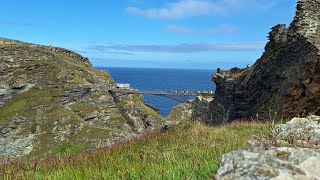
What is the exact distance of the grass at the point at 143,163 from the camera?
6.41 meters

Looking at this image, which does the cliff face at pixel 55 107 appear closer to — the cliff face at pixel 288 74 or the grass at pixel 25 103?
the grass at pixel 25 103

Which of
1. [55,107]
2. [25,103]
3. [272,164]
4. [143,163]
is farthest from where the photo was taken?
[25,103]

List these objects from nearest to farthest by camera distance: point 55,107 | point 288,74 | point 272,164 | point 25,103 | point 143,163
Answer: point 272,164, point 143,163, point 288,74, point 55,107, point 25,103

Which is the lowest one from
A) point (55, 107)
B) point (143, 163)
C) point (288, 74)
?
point (55, 107)

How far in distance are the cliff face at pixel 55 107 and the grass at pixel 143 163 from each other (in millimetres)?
80239

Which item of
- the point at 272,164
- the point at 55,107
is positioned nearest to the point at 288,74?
the point at 272,164

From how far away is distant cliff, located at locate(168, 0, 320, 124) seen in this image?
28703 millimetres

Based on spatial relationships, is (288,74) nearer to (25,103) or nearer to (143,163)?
(143,163)

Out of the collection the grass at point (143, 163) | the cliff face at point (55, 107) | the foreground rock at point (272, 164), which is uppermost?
the foreground rock at point (272, 164)

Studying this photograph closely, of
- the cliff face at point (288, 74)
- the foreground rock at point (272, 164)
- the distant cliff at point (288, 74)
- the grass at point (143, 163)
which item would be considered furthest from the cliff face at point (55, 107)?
the foreground rock at point (272, 164)

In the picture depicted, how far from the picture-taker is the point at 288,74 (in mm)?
30375

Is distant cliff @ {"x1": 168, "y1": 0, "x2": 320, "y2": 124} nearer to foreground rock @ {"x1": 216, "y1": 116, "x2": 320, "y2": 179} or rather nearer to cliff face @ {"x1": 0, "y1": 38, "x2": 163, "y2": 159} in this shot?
foreground rock @ {"x1": 216, "y1": 116, "x2": 320, "y2": 179}

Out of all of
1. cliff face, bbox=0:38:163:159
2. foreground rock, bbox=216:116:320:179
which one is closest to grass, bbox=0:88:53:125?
cliff face, bbox=0:38:163:159

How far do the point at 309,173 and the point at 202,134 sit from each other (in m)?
8.15
